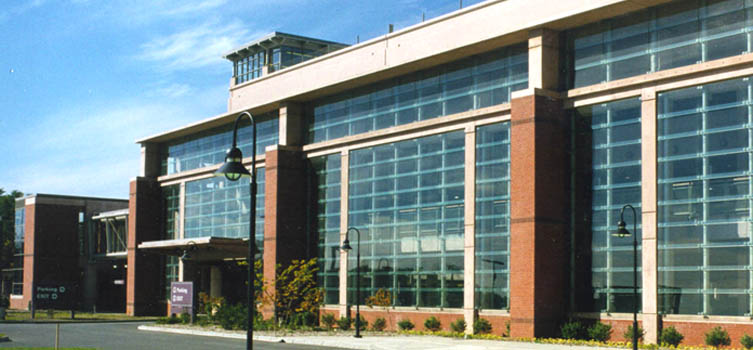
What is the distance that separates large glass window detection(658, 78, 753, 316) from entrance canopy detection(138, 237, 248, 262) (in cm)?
3213

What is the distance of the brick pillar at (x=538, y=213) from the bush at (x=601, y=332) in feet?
6.78

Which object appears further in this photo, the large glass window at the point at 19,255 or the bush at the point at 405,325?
the large glass window at the point at 19,255

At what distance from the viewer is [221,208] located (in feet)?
216

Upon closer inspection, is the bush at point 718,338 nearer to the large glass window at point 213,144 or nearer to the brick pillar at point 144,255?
the large glass window at point 213,144

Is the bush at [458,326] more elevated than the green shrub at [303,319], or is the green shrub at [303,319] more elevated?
the bush at [458,326]

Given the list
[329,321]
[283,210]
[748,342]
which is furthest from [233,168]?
[283,210]

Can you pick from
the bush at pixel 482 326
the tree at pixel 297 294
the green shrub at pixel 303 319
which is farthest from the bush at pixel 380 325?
the bush at pixel 482 326

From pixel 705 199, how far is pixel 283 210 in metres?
28.2

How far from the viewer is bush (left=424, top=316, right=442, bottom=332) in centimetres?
4562

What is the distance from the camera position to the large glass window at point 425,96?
43.9 metres

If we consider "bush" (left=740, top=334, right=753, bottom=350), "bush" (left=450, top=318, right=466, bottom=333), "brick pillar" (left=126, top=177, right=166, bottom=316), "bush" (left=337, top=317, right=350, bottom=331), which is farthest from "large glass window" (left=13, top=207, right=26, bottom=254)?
"bush" (left=740, top=334, right=753, bottom=350)

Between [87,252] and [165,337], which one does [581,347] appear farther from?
[87,252]

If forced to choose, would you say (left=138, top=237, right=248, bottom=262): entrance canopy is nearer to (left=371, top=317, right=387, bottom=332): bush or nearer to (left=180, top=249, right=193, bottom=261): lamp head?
(left=180, top=249, right=193, bottom=261): lamp head

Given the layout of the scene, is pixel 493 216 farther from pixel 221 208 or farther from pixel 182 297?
pixel 221 208
